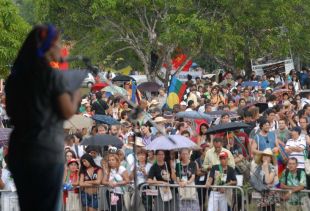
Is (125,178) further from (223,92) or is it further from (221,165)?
(223,92)

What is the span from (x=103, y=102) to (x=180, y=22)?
1142cm

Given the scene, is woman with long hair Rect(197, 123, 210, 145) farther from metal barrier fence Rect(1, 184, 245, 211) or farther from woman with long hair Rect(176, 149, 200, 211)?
metal barrier fence Rect(1, 184, 245, 211)

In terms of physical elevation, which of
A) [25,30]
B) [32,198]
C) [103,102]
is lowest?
[32,198]

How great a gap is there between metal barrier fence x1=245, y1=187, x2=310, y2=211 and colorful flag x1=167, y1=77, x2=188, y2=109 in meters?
11.9

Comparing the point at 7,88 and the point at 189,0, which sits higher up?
the point at 189,0

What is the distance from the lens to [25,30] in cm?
3288

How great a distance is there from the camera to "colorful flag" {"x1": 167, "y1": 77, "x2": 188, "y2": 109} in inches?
1027

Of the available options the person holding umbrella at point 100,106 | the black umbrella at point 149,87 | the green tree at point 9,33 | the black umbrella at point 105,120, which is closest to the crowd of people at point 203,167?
the black umbrella at point 105,120

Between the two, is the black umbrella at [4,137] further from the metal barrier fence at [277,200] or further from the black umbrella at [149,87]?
the black umbrella at [149,87]

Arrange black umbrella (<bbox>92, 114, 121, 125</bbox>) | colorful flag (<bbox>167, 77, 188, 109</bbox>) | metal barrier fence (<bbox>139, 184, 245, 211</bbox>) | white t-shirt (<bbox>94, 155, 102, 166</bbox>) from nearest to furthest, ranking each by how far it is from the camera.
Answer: metal barrier fence (<bbox>139, 184, 245, 211</bbox>) → white t-shirt (<bbox>94, 155, 102, 166</bbox>) → black umbrella (<bbox>92, 114, 121, 125</bbox>) → colorful flag (<bbox>167, 77, 188, 109</bbox>)

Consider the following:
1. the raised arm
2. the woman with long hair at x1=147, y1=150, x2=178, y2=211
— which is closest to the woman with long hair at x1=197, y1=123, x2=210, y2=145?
the woman with long hair at x1=147, y1=150, x2=178, y2=211

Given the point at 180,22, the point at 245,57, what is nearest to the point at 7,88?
the point at 180,22

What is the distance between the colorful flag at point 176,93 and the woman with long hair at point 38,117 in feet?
64.5

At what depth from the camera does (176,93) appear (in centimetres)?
2695
